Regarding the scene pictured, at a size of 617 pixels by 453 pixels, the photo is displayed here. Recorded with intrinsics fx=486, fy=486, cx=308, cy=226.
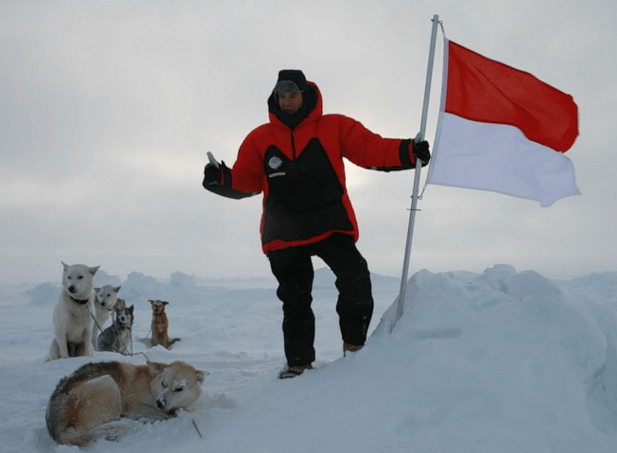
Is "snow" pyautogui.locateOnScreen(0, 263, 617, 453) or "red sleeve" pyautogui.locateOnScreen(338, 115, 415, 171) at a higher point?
"red sleeve" pyautogui.locateOnScreen(338, 115, 415, 171)

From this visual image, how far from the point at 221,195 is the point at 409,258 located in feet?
5.24

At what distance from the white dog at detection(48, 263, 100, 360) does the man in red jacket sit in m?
2.84

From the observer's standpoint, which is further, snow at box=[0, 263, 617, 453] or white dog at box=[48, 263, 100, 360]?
white dog at box=[48, 263, 100, 360]

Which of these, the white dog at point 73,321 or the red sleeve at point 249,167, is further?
the white dog at point 73,321

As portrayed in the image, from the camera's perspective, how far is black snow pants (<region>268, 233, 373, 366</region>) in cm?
364

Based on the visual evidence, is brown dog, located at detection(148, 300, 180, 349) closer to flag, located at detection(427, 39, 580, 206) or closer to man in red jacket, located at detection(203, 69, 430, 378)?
man in red jacket, located at detection(203, 69, 430, 378)

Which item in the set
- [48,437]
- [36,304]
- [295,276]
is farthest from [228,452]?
[36,304]

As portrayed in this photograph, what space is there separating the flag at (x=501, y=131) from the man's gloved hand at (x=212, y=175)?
160 centimetres

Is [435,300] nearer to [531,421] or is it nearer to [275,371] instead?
[531,421]

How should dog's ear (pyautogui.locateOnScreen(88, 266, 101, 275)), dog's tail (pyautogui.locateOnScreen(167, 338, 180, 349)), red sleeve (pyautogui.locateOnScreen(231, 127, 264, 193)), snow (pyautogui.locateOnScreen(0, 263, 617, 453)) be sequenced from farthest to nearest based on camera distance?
dog's tail (pyautogui.locateOnScreen(167, 338, 180, 349)), dog's ear (pyautogui.locateOnScreen(88, 266, 101, 275)), red sleeve (pyautogui.locateOnScreen(231, 127, 264, 193)), snow (pyautogui.locateOnScreen(0, 263, 617, 453))

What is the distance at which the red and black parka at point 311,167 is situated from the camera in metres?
3.66

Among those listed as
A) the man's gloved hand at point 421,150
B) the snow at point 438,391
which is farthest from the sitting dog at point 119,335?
the man's gloved hand at point 421,150

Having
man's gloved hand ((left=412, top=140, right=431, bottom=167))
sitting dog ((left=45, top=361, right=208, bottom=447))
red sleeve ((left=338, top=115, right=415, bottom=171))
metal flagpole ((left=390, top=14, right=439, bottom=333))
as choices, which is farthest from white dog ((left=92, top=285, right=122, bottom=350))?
man's gloved hand ((left=412, top=140, right=431, bottom=167))

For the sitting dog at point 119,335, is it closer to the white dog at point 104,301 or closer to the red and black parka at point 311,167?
the white dog at point 104,301
